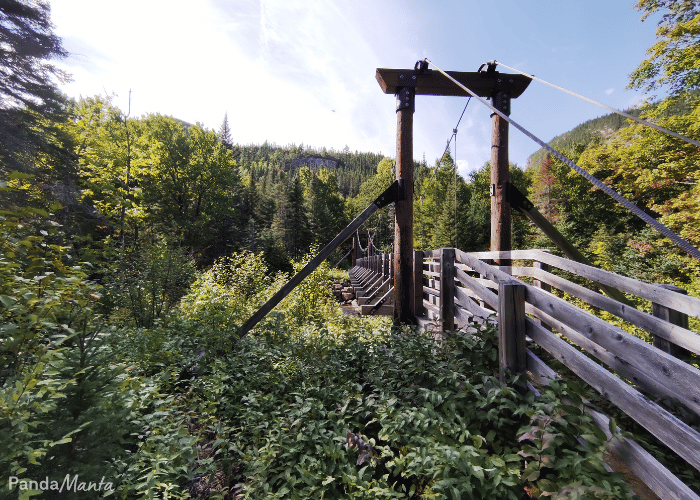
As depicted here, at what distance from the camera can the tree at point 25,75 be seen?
1038 cm

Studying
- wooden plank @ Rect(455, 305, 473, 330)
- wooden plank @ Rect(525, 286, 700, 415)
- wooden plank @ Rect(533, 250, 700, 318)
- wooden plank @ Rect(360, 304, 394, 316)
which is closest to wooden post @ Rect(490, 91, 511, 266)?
wooden plank @ Rect(455, 305, 473, 330)

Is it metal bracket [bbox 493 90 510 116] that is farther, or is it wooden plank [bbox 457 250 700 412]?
metal bracket [bbox 493 90 510 116]

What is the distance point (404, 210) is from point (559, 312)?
2586 mm

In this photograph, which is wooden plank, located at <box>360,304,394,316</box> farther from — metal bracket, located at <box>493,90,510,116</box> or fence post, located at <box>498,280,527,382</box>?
metal bracket, located at <box>493,90,510,116</box>

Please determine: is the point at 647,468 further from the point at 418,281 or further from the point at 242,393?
the point at 418,281

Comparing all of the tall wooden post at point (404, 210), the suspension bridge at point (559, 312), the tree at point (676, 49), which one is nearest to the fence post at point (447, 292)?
the suspension bridge at point (559, 312)

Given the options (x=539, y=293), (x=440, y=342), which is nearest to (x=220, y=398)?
(x=440, y=342)

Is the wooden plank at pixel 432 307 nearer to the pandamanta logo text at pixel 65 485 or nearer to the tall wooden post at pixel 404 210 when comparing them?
the tall wooden post at pixel 404 210

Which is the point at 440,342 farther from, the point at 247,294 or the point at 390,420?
the point at 247,294

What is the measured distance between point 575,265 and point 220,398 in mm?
3423

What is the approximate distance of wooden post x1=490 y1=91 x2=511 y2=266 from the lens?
4.22 metres

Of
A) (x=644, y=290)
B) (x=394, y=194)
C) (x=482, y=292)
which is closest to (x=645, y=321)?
(x=644, y=290)

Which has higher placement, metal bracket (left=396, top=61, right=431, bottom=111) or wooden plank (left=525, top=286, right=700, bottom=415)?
metal bracket (left=396, top=61, right=431, bottom=111)

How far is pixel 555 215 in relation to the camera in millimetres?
27891
